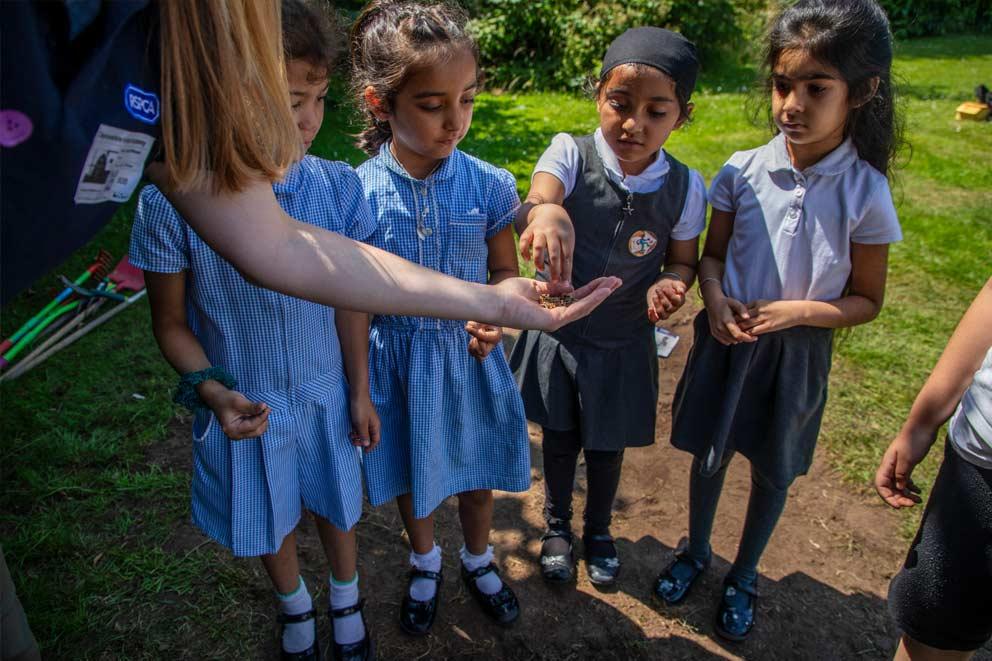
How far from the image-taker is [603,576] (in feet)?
8.26

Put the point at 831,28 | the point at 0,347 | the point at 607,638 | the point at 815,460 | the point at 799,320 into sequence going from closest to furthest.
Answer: the point at 831,28
the point at 799,320
the point at 607,638
the point at 815,460
the point at 0,347

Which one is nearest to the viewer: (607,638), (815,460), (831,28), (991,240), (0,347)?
(831,28)

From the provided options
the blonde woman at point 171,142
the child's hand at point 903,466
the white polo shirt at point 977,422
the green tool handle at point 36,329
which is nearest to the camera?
the blonde woman at point 171,142

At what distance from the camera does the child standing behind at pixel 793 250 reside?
194cm

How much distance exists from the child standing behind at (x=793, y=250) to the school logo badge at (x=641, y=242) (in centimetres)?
21

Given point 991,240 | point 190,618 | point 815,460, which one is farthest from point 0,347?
point 991,240

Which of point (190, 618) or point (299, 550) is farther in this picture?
point (299, 550)

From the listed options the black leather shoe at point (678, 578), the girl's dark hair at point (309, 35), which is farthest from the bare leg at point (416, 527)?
the girl's dark hair at point (309, 35)

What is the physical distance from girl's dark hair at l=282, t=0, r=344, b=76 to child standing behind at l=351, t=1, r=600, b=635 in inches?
5.6

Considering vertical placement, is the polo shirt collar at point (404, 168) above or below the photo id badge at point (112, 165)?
below

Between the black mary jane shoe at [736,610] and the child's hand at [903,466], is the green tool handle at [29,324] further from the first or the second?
the child's hand at [903,466]

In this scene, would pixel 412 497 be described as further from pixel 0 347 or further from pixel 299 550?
pixel 0 347

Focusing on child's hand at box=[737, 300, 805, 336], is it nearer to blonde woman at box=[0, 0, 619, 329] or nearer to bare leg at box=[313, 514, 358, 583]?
blonde woman at box=[0, 0, 619, 329]

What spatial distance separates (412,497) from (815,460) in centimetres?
199
